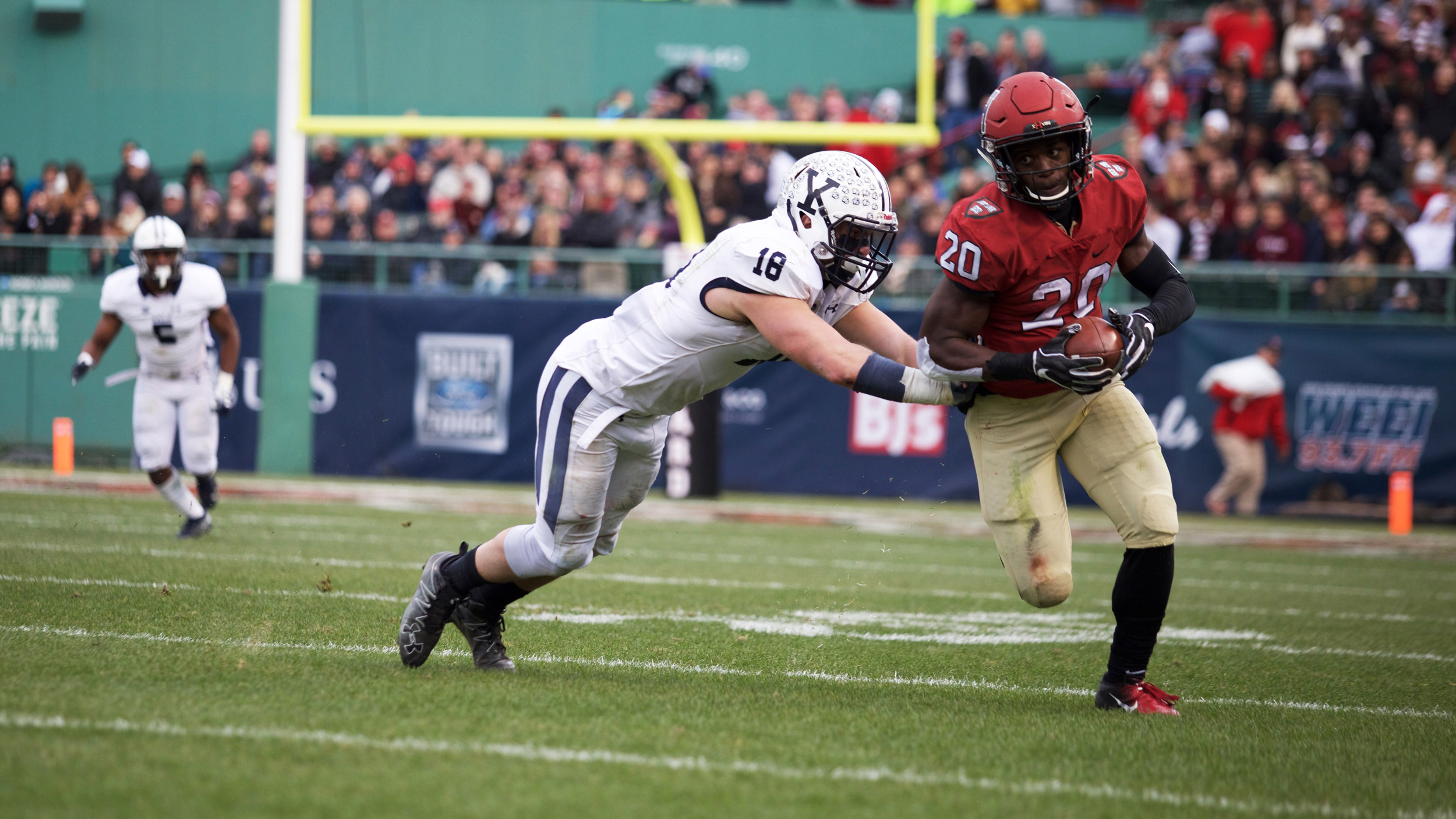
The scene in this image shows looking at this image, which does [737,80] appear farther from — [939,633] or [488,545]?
[488,545]

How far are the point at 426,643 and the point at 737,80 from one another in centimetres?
1385

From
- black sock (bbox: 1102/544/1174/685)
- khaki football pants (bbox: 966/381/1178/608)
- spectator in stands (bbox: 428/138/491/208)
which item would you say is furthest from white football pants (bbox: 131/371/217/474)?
spectator in stands (bbox: 428/138/491/208)

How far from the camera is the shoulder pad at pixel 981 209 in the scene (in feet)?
13.1

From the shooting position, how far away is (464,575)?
168 inches

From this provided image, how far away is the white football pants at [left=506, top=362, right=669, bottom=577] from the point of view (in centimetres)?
405

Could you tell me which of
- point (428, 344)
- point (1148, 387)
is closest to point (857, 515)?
point (1148, 387)

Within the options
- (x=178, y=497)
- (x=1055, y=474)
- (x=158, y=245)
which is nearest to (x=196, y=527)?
(x=178, y=497)

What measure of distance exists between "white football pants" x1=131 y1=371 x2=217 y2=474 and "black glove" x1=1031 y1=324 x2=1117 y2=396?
5.56 meters

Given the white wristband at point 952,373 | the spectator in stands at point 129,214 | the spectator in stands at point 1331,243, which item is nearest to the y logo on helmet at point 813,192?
the white wristband at point 952,373

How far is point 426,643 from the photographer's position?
13.9 feet

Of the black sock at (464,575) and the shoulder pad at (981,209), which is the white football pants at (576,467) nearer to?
the black sock at (464,575)

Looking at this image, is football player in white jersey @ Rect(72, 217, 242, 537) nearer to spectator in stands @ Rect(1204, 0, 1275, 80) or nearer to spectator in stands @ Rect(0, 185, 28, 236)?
spectator in stands @ Rect(0, 185, 28, 236)

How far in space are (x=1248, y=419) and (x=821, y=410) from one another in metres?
3.37

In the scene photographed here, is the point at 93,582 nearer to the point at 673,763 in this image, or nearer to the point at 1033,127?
the point at 673,763
